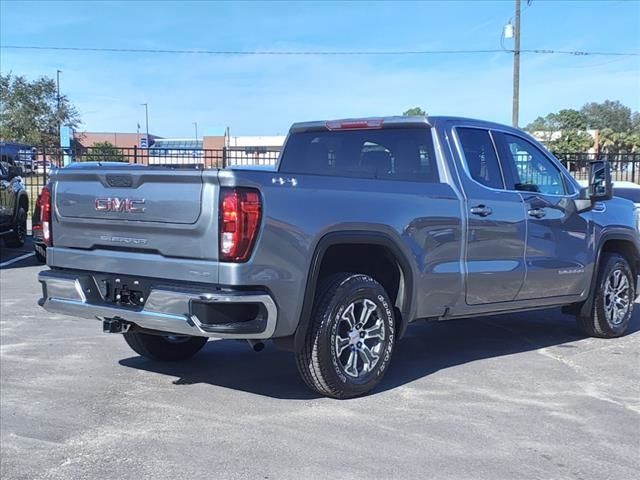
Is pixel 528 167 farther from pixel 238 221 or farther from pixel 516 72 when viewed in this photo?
pixel 516 72

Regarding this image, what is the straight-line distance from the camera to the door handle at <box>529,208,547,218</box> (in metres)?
6.16

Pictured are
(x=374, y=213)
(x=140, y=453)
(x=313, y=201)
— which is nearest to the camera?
(x=140, y=453)

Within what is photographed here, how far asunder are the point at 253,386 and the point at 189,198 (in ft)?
5.81

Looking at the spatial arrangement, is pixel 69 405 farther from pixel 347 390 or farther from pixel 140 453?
pixel 347 390

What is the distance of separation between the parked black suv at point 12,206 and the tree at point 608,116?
66.8 meters

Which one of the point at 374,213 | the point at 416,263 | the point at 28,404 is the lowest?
the point at 28,404

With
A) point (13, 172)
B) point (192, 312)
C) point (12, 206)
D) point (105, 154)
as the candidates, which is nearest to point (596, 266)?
point (192, 312)

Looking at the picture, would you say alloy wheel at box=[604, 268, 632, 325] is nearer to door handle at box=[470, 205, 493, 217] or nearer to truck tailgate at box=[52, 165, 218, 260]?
door handle at box=[470, 205, 493, 217]

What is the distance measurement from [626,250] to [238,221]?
5.02 metres

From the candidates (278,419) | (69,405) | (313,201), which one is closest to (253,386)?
(278,419)

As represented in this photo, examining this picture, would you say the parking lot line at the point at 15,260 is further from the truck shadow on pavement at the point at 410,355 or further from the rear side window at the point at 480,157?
the rear side window at the point at 480,157

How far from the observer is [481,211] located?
18.8 feet

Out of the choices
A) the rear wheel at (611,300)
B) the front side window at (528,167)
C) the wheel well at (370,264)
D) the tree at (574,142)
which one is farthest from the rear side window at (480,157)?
the tree at (574,142)

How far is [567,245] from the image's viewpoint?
6.54 metres
